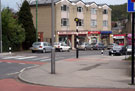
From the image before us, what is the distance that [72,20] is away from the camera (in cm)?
5575

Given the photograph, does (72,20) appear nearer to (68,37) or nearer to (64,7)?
(64,7)

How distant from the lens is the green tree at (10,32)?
124 feet

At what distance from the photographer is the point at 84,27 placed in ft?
193

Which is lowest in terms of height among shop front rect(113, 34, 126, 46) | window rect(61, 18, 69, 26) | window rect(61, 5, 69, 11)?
shop front rect(113, 34, 126, 46)

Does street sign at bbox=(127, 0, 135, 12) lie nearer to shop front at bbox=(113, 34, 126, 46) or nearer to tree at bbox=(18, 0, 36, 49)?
tree at bbox=(18, 0, 36, 49)

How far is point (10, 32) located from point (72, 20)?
19.6m

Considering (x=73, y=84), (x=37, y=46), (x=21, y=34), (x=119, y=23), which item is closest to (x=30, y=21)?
(x=21, y=34)

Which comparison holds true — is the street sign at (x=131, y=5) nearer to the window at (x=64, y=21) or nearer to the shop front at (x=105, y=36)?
the window at (x=64, y=21)

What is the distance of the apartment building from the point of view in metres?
53.4

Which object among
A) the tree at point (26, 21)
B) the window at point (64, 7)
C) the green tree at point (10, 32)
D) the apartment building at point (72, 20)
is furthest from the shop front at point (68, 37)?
the green tree at point (10, 32)

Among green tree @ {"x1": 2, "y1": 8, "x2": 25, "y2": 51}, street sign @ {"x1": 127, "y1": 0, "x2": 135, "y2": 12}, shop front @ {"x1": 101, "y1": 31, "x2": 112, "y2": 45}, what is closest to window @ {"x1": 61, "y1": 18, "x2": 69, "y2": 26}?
shop front @ {"x1": 101, "y1": 31, "x2": 112, "y2": 45}

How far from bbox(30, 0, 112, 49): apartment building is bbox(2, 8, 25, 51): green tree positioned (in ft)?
44.4

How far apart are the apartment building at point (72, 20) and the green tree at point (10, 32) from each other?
532 inches

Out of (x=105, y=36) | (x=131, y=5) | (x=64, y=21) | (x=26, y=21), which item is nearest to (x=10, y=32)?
(x=26, y=21)
